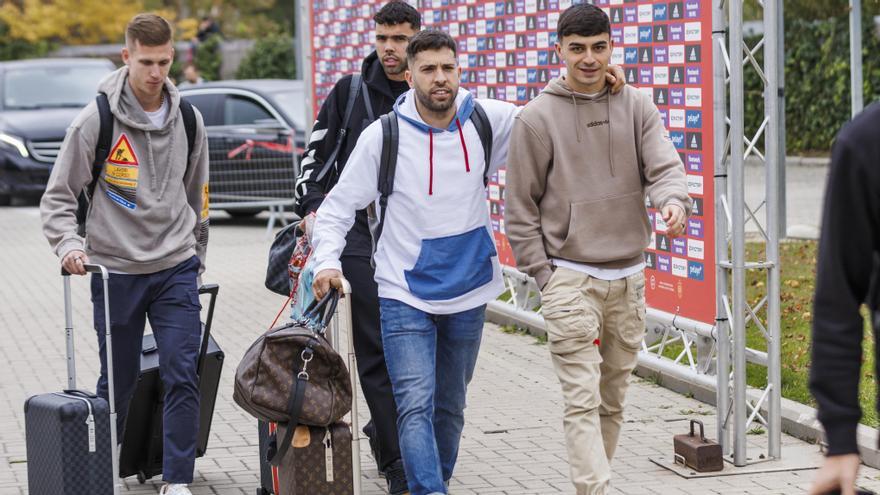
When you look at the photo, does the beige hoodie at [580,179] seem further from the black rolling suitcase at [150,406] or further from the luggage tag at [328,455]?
the black rolling suitcase at [150,406]

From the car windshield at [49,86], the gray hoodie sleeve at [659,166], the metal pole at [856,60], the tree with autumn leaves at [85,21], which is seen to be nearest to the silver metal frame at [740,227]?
the gray hoodie sleeve at [659,166]

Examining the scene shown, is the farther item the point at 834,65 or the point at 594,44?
the point at 834,65

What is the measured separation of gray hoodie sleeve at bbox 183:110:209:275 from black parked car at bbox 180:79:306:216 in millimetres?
9936

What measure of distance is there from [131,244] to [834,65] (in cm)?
1949

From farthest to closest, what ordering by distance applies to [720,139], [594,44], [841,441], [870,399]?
[870,399] < [720,139] < [594,44] < [841,441]

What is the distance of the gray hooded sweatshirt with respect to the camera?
5918mm

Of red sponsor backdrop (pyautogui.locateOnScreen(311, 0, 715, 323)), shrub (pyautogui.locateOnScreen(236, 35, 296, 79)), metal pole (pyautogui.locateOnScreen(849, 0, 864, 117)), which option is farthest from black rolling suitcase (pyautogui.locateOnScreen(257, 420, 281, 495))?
shrub (pyautogui.locateOnScreen(236, 35, 296, 79))

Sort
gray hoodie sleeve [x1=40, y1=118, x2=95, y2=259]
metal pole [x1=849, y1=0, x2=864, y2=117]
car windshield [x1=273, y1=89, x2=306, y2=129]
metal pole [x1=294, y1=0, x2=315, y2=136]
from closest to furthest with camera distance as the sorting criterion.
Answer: gray hoodie sleeve [x1=40, y1=118, x2=95, y2=259] → metal pole [x1=849, y1=0, x2=864, y2=117] → metal pole [x1=294, y1=0, x2=315, y2=136] → car windshield [x1=273, y1=89, x2=306, y2=129]

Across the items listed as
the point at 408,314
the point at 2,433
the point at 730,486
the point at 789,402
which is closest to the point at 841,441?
the point at 408,314

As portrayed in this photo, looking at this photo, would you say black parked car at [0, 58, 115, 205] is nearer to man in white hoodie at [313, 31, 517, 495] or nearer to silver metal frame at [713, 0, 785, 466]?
silver metal frame at [713, 0, 785, 466]

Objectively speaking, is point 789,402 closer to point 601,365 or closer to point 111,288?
point 601,365

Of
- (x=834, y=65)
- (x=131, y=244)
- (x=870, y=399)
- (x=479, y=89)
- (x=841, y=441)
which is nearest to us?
(x=841, y=441)

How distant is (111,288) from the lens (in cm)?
606

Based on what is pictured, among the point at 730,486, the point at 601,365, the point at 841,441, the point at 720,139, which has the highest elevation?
the point at 720,139
